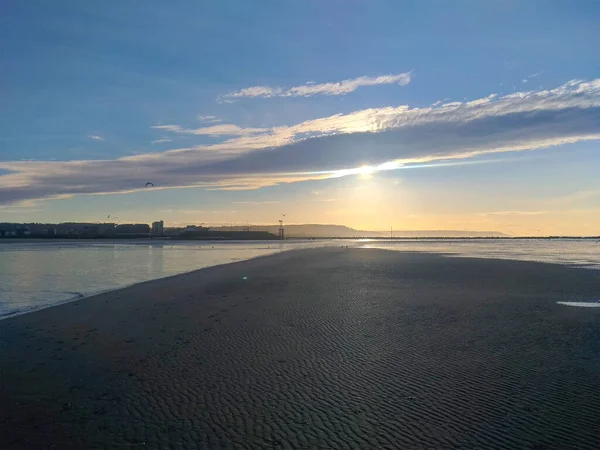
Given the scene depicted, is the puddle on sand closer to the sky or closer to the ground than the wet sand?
closer to the sky

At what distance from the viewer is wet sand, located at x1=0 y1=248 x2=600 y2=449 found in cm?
704

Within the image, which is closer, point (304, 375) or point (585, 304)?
point (304, 375)

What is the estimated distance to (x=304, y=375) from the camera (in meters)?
9.91

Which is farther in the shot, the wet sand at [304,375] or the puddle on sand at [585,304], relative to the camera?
the puddle on sand at [585,304]

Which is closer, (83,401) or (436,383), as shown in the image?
(83,401)

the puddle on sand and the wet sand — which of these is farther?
the puddle on sand

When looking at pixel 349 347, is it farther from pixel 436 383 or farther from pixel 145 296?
pixel 145 296

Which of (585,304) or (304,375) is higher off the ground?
(585,304)

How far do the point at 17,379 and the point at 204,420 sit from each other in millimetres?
4787

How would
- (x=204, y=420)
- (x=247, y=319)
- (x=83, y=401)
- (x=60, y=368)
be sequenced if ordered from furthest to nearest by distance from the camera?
(x=247, y=319), (x=60, y=368), (x=83, y=401), (x=204, y=420)

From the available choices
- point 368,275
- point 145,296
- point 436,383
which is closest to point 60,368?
point 436,383

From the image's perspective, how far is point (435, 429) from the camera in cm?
710

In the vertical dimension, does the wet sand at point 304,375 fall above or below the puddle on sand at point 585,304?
below

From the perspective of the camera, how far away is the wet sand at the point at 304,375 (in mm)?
7039
